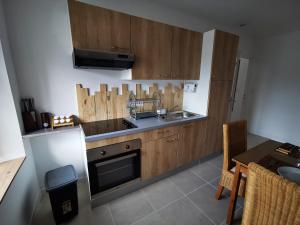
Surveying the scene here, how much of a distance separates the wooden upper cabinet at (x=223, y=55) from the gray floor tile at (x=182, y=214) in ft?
6.16

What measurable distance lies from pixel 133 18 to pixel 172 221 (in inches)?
92.8

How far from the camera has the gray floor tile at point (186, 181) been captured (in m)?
2.08

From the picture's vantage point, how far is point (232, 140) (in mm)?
1709

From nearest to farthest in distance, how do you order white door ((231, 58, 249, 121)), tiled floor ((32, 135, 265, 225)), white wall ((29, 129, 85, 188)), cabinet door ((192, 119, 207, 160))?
tiled floor ((32, 135, 265, 225)) → white wall ((29, 129, 85, 188)) → cabinet door ((192, 119, 207, 160)) → white door ((231, 58, 249, 121))

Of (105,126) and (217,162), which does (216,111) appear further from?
(105,126)

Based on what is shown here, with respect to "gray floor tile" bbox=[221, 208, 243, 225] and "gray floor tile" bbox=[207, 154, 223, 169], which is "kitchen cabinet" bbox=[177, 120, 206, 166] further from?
"gray floor tile" bbox=[221, 208, 243, 225]

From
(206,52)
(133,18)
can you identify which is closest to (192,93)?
(206,52)

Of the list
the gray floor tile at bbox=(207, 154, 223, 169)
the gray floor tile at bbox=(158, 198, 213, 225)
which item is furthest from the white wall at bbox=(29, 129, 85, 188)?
the gray floor tile at bbox=(207, 154, 223, 169)

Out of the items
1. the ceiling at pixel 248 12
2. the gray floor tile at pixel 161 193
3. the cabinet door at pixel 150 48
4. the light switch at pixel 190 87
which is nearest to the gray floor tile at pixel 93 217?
the gray floor tile at pixel 161 193

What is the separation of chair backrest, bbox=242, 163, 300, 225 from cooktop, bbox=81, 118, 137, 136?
4.39 ft

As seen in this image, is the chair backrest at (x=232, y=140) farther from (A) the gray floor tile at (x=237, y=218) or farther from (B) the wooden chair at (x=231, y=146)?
(A) the gray floor tile at (x=237, y=218)

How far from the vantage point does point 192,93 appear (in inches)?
106

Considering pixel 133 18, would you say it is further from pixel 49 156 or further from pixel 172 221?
pixel 172 221

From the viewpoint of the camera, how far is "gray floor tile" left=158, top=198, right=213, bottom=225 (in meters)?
1.61
